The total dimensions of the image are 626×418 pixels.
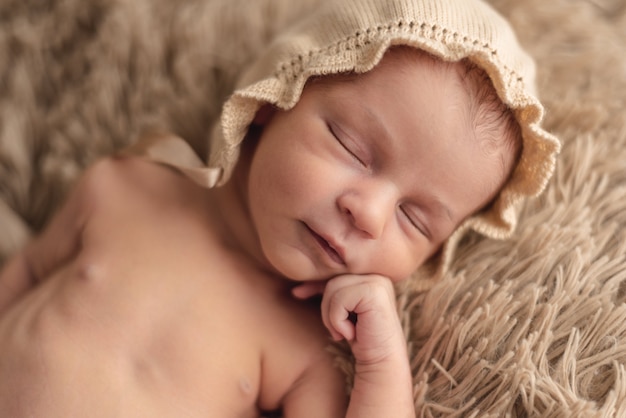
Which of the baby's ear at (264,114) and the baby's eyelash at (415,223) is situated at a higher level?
the baby's ear at (264,114)

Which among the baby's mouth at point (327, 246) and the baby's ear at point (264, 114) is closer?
the baby's mouth at point (327, 246)

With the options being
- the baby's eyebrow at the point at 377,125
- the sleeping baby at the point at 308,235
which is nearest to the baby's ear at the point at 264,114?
the sleeping baby at the point at 308,235

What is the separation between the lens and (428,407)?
1.12 metres

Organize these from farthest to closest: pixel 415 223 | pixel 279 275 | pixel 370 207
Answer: pixel 279 275
pixel 415 223
pixel 370 207

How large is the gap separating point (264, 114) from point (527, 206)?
0.53m

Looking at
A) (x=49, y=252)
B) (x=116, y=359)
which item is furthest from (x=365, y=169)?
(x=49, y=252)

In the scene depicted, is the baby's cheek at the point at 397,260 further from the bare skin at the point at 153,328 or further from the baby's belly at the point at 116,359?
the baby's belly at the point at 116,359

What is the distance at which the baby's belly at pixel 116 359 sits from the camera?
1.13 meters

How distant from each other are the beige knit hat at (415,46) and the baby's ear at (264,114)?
3 cm

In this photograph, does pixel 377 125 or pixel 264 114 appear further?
pixel 264 114

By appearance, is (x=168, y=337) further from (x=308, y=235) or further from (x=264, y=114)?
(x=264, y=114)

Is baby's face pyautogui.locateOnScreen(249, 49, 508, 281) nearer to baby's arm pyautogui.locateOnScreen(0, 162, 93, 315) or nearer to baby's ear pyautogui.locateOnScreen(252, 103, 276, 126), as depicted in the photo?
baby's ear pyautogui.locateOnScreen(252, 103, 276, 126)

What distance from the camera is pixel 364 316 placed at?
1.15 metres

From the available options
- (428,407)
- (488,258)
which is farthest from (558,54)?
(428,407)
